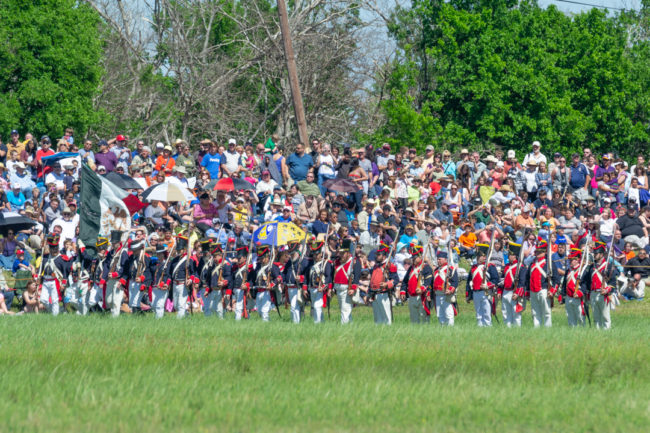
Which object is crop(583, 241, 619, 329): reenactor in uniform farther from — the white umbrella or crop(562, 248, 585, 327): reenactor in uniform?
the white umbrella

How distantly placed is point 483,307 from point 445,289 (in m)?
1.10

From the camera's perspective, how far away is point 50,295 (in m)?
25.8

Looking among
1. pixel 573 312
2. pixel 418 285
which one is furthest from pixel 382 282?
pixel 573 312

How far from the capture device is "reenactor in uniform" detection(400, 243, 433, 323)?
23359 mm

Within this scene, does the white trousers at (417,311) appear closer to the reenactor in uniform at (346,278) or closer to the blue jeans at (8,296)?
the reenactor in uniform at (346,278)

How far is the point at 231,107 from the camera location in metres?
46.8

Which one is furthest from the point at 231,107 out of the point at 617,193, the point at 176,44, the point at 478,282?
the point at 478,282

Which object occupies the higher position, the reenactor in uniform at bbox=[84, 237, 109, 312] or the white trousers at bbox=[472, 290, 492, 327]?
the reenactor in uniform at bbox=[84, 237, 109, 312]

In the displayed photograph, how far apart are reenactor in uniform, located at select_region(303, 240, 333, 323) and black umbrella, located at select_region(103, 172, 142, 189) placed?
5713mm

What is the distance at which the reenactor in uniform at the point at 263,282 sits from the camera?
24.5 meters

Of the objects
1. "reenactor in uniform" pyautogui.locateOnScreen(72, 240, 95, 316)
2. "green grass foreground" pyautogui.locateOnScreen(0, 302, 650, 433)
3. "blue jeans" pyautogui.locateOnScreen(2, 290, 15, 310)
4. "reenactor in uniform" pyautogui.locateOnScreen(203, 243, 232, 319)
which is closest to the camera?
"green grass foreground" pyautogui.locateOnScreen(0, 302, 650, 433)

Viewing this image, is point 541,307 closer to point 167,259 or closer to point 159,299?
point 167,259

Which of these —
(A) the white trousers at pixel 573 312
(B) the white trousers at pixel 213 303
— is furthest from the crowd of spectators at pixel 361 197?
(A) the white trousers at pixel 573 312

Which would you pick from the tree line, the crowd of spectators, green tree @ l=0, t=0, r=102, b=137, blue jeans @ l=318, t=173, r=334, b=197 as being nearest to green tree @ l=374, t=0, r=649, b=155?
the tree line
